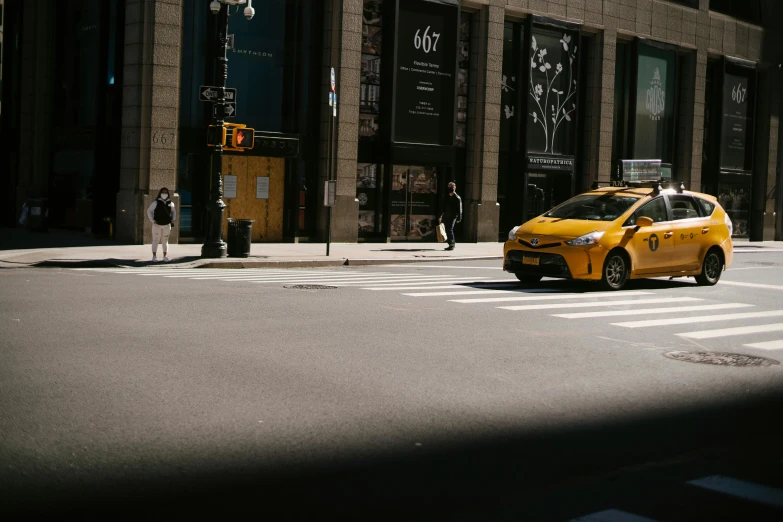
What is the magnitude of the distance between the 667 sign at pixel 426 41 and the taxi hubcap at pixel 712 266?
52.6ft

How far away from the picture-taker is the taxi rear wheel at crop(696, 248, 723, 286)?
18.5 metres

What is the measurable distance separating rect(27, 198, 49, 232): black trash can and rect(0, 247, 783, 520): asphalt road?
17.6 meters

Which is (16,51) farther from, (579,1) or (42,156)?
(579,1)

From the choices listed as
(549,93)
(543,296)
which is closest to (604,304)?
(543,296)

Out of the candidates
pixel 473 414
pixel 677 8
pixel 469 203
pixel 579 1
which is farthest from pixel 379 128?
pixel 473 414

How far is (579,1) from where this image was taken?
3747cm

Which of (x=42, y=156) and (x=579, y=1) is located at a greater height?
(x=579, y=1)

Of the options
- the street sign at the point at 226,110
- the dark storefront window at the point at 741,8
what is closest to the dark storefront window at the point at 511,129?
the dark storefront window at the point at 741,8

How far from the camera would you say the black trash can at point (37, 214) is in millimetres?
30406

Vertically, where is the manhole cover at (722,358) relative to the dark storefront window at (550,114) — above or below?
below

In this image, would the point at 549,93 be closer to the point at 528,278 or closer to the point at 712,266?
the point at 712,266

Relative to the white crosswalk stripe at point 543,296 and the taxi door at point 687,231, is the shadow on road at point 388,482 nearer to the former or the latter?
the white crosswalk stripe at point 543,296

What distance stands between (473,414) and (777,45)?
4577 centimetres

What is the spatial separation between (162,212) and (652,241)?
411 inches
